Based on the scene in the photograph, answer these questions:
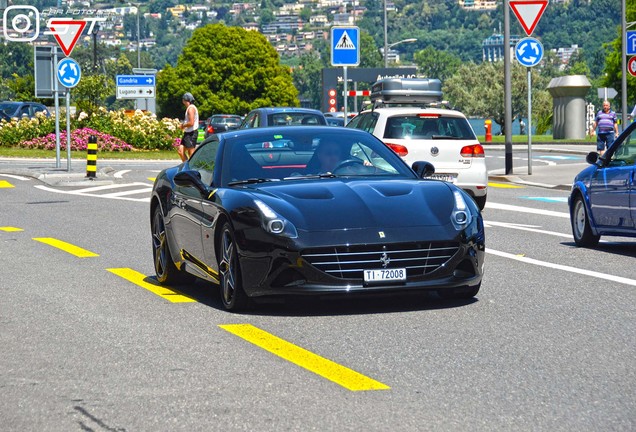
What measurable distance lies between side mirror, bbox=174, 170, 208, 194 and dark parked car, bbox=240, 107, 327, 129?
529 inches

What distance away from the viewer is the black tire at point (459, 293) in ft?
32.2

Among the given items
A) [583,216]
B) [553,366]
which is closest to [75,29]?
[583,216]

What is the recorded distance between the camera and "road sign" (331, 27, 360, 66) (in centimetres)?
2783

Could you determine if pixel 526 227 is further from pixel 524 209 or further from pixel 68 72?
pixel 68 72

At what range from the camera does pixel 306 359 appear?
7645 millimetres

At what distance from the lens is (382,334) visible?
27.9ft

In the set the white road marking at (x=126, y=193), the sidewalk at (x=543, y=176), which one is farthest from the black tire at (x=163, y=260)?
the sidewalk at (x=543, y=176)

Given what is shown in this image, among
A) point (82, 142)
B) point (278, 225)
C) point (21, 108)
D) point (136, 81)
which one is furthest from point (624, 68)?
point (278, 225)

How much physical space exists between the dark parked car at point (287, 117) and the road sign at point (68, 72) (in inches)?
196

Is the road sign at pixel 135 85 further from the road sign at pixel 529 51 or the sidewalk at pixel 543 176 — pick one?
the road sign at pixel 529 51

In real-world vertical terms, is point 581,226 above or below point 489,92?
below

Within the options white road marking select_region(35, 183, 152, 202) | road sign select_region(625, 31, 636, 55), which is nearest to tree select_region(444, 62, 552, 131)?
road sign select_region(625, 31, 636, 55)

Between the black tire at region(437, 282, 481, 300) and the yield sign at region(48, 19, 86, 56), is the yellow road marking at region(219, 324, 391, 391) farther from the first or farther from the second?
→ the yield sign at region(48, 19, 86, 56)

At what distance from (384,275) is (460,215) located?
741 millimetres
